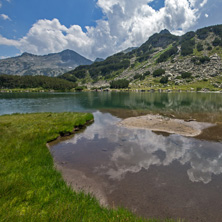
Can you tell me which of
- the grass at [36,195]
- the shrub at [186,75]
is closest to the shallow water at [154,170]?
the grass at [36,195]

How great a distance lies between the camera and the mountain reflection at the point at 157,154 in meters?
11.9

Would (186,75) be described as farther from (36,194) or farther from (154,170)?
(36,194)

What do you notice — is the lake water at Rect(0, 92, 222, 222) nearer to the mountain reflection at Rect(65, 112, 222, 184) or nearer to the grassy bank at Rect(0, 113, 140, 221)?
the mountain reflection at Rect(65, 112, 222, 184)

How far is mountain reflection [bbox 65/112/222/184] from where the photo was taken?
39.0 feet

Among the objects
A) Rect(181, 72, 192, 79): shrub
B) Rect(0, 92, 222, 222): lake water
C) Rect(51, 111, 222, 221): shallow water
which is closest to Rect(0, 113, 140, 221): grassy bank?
Rect(0, 92, 222, 222): lake water

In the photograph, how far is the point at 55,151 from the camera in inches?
626

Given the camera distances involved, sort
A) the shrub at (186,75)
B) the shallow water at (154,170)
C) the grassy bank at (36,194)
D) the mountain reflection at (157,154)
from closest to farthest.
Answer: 1. the grassy bank at (36,194)
2. the shallow water at (154,170)
3. the mountain reflection at (157,154)
4. the shrub at (186,75)

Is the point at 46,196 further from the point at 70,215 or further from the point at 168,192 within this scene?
the point at 168,192

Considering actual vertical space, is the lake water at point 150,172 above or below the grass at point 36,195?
below

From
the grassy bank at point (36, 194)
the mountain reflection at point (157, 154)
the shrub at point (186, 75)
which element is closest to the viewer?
the grassy bank at point (36, 194)

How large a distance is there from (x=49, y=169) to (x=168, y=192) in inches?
339

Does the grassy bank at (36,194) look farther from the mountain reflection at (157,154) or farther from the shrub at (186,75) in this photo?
the shrub at (186,75)

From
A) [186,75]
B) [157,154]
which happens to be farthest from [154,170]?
[186,75]

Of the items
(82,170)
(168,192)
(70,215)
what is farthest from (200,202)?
(82,170)
